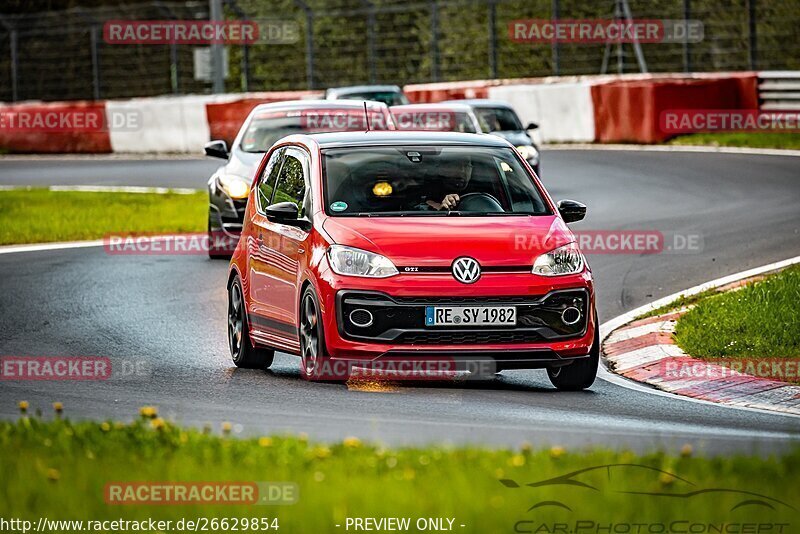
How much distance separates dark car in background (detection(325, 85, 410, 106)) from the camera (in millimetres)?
34375

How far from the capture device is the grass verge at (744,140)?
3025cm

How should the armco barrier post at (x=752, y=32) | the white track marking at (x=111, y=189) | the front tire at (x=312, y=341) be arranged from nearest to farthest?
the front tire at (x=312, y=341) → the white track marking at (x=111, y=189) → the armco barrier post at (x=752, y=32)

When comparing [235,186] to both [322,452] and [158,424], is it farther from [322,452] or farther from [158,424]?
[322,452]

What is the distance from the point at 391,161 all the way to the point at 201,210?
14314 mm

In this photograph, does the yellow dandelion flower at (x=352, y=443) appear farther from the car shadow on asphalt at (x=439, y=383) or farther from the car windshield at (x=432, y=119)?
the car windshield at (x=432, y=119)

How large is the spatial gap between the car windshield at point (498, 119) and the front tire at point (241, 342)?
568 inches

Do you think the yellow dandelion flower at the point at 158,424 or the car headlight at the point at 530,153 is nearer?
the yellow dandelion flower at the point at 158,424

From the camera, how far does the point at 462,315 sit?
1002 cm

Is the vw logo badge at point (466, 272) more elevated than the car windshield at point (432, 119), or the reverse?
the vw logo badge at point (466, 272)

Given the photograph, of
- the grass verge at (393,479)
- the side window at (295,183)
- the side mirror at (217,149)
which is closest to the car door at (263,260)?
the side window at (295,183)

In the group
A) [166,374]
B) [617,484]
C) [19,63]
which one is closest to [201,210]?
[166,374]

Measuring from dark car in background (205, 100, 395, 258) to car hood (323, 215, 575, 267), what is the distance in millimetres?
7720

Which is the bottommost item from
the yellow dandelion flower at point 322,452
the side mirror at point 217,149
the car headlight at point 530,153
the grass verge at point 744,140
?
the grass verge at point 744,140

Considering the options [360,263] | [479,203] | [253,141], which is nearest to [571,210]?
[479,203]
